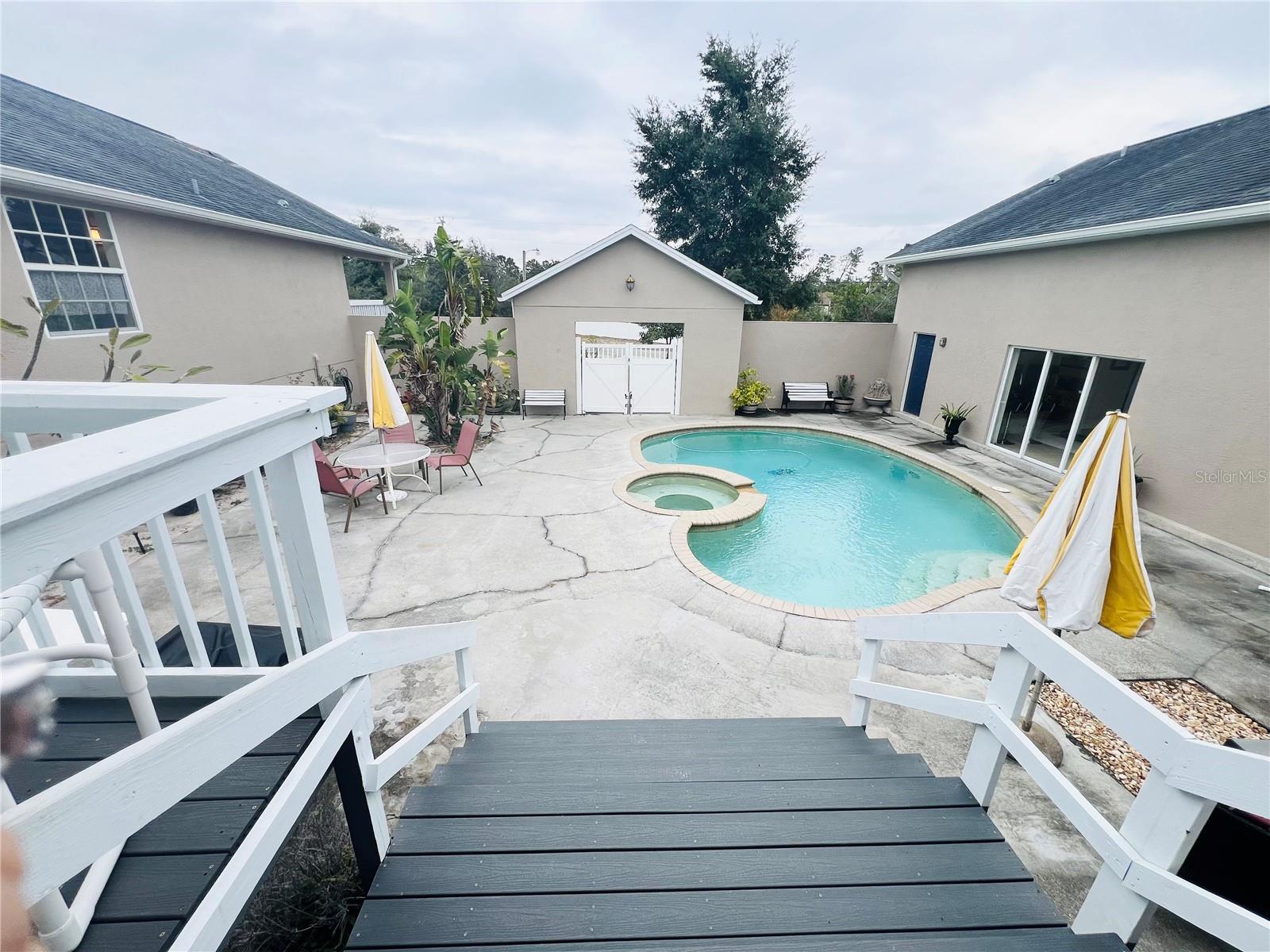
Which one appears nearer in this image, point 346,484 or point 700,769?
point 700,769

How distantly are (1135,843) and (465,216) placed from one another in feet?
112

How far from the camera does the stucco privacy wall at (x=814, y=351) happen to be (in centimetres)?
1448

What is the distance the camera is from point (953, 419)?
37.4 feet

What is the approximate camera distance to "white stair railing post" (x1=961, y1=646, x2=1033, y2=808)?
74.7 inches

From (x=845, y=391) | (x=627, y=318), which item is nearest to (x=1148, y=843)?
(x=627, y=318)

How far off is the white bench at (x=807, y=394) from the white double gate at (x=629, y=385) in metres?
3.27

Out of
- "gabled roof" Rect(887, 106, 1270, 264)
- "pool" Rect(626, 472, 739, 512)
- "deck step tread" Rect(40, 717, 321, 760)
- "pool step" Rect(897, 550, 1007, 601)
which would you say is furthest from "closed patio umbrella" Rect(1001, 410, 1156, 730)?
"gabled roof" Rect(887, 106, 1270, 264)

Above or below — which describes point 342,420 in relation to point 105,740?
below

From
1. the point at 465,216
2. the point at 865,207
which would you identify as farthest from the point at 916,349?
the point at 465,216

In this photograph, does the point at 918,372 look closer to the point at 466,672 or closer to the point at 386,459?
the point at 386,459

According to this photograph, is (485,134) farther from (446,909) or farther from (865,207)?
(446,909)

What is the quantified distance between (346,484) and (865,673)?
697cm

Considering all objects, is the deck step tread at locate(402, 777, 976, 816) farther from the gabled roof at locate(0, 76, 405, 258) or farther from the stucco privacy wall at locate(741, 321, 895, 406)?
the stucco privacy wall at locate(741, 321, 895, 406)

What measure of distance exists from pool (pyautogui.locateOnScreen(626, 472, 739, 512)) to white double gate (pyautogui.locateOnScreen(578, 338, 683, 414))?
5.06 metres
